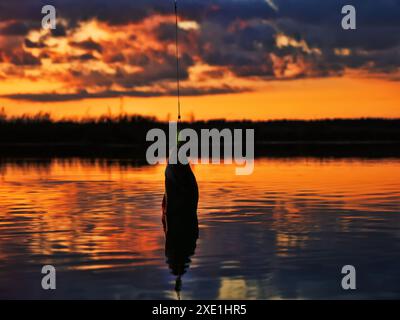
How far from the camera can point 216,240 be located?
17.7m

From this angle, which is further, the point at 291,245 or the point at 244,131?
the point at 244,131

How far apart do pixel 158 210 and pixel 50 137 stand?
7737cm

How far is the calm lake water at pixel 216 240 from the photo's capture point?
1299 cm

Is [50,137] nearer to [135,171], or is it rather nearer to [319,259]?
[135,171]

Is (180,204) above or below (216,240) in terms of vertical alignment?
above

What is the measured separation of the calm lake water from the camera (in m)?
13.0

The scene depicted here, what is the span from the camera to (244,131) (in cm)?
11825

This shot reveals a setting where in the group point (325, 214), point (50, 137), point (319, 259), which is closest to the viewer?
point (319, 259)

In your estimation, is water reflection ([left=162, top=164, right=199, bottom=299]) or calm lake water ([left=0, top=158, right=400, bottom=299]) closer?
calm lake water ([left=0, top=158, right=400, bottom=299])

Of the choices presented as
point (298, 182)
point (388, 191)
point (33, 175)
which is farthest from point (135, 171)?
point (388, 191)

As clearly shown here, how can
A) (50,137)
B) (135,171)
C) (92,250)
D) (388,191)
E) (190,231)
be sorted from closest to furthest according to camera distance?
(92,250) → (190,231) → (388,191) → (135,171) → (50,137)

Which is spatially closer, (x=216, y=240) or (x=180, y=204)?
(x=216, y=240)

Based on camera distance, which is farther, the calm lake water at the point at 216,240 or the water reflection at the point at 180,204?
the water reflection at the point at 180,204

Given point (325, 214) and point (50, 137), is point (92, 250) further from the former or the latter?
point (50, 137)
